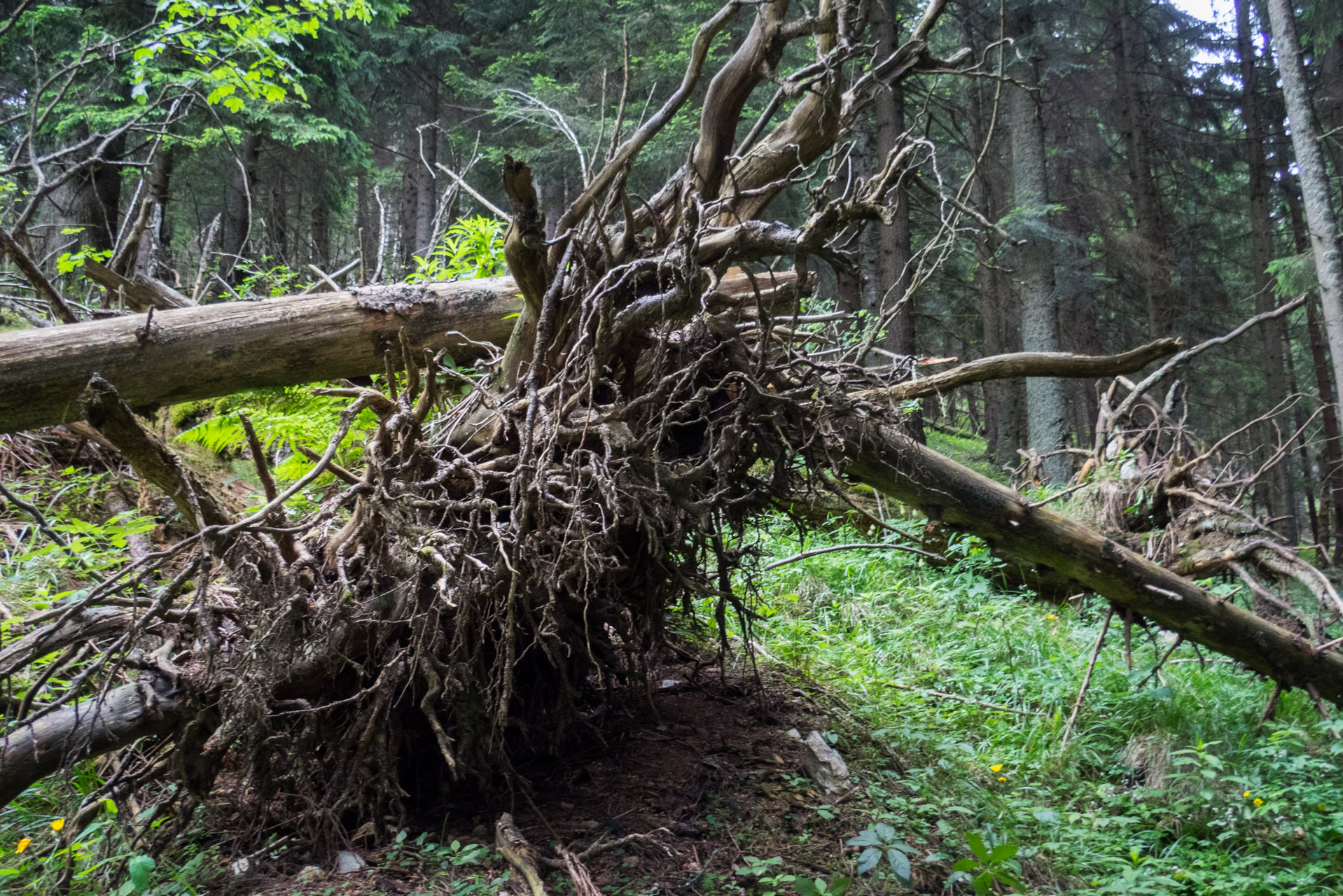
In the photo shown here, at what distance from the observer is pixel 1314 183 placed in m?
7.16

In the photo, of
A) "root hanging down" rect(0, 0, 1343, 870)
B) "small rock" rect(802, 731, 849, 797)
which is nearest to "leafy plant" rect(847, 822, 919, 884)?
"small rock" rect(802, 731, 849, 797)

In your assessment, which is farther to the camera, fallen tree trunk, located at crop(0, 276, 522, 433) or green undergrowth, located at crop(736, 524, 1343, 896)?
fallen tree trunk, located at crop(0, 276, 522, 433)

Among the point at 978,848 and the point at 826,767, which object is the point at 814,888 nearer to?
the point at 978,848

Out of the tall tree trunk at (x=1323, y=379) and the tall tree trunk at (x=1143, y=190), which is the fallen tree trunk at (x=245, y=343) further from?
the tall tree trunk at (x=1143, y=190)

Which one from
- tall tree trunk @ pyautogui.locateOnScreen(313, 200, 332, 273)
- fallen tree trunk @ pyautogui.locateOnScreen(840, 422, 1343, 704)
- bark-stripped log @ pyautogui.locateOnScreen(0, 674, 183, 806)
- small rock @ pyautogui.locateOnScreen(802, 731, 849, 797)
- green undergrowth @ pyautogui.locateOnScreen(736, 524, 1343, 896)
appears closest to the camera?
bark-stripped log @ pyautogui.locateOnScreen(0, 674, 183, 806)

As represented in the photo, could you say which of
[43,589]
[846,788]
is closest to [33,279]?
[43,589]

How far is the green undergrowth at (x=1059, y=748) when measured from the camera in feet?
9.75

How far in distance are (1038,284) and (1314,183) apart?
3.44 metres

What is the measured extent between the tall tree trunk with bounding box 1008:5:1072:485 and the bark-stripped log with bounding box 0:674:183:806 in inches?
402

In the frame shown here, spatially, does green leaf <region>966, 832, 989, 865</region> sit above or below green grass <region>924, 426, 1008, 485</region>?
above

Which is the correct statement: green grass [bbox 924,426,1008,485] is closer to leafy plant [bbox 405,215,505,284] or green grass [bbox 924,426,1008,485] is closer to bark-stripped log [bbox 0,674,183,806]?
leafy plant [bbox 405,215,505,284]

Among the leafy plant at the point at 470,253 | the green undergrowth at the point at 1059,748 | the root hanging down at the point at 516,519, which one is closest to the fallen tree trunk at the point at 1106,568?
the green undergrowth at the point at 1059,748

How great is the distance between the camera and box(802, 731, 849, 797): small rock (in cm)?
324

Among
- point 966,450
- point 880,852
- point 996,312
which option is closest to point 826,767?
point 880,852
